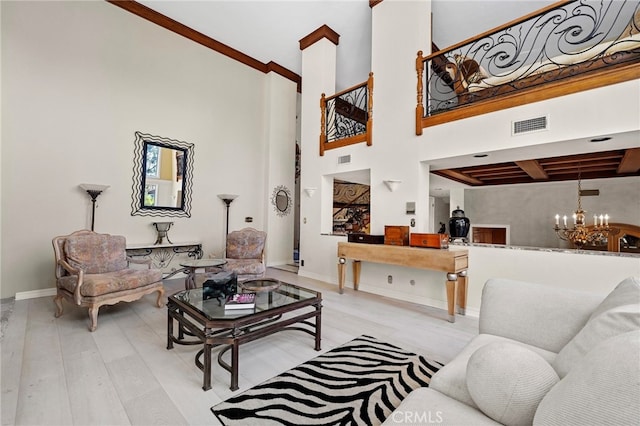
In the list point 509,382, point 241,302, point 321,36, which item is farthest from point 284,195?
point 509,382

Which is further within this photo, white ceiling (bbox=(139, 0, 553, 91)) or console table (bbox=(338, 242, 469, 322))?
white ceiling (bbox=(139, 0, 553, 91))

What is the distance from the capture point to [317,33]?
219 inches

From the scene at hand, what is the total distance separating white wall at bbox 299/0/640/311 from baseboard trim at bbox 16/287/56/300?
3.95m

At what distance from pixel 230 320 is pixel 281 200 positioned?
499 centimetres

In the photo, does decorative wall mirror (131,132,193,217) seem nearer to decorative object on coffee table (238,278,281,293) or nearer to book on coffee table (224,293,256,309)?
decorative object on coffee table (238,278,281,293)

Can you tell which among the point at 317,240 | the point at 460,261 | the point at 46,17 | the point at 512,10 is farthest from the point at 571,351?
the point at 46,17

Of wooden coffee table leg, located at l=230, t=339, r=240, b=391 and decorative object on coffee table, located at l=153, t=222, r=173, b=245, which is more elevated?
decorative object on coffee table, located at l=153, t=222, r=173, b=245

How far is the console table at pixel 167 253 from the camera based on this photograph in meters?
4.67

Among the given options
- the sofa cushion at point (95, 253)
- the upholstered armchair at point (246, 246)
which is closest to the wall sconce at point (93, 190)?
the sofa cushion at point (95, 253)

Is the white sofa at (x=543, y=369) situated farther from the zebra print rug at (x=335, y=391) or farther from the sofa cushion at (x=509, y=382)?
the zebra print rug at (x=335, y=391)

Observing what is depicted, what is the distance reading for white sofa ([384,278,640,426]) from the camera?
0.65 m

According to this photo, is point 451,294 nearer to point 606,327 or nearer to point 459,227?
point 459,227

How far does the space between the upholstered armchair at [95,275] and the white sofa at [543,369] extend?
320 centimetres

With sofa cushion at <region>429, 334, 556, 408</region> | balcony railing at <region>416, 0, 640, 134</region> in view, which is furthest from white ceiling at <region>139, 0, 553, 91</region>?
sofa cushion at <region>429, 334, 556, 408</region>
